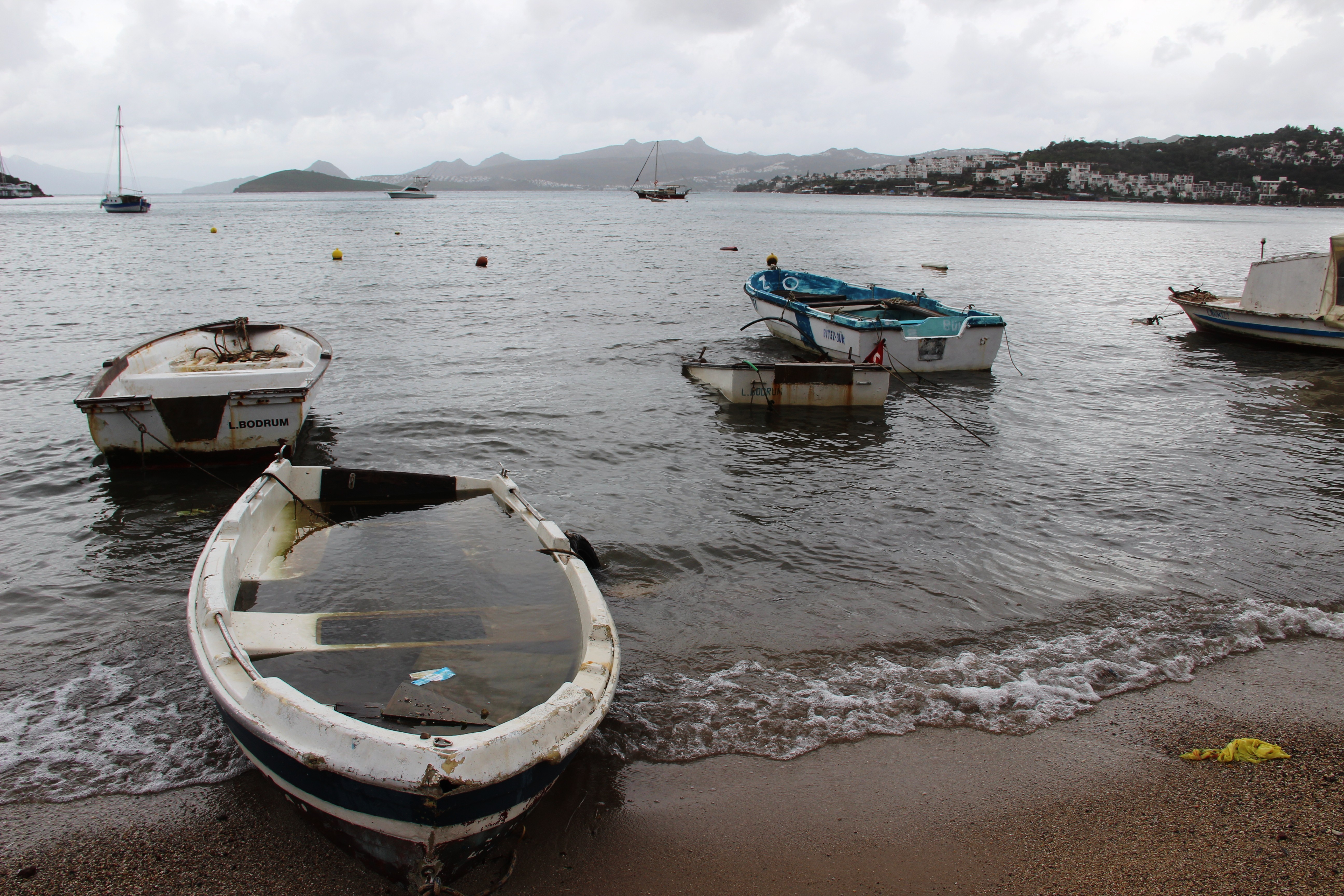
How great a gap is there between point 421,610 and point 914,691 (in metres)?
3.96

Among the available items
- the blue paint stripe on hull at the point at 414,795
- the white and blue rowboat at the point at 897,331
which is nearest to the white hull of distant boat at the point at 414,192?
the white and blue rowboat at the point at 897,331

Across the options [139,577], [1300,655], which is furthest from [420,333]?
[1300,655]

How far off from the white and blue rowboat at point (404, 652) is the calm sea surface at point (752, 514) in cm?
80

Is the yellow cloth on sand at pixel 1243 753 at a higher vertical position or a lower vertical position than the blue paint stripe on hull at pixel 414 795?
lower

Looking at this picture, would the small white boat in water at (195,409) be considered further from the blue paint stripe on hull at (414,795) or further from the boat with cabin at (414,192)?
the boat with cabin at (414,192)

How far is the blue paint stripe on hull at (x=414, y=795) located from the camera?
11.6 ft

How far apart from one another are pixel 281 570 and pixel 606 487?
4.56 metres

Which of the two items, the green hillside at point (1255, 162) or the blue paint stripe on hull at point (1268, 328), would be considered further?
the green hillside at point (1255, 162)

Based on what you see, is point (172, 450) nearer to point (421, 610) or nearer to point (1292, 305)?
point (421, 610)

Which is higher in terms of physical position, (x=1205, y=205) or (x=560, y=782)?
(x=1205, y=205)

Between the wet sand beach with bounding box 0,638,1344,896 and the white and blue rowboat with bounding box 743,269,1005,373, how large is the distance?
11.6 metres

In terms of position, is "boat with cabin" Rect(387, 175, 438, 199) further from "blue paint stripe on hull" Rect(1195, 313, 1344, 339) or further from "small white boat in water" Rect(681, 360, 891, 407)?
"small white boat in water" Rect(681, 360, 891, 407)

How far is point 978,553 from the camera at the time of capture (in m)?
8.30

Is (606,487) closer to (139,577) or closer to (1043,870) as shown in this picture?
(139,577)
